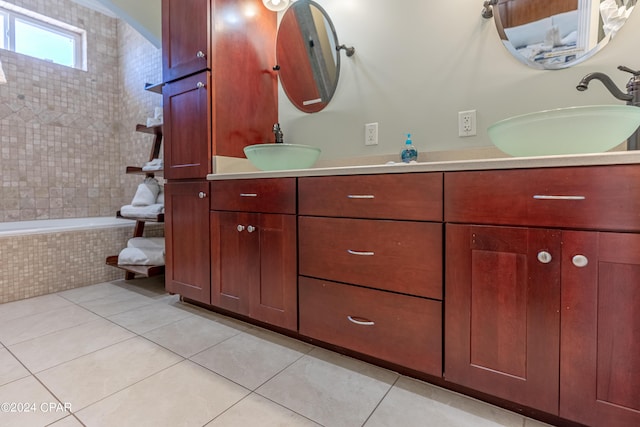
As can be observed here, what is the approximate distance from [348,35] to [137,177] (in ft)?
10.4

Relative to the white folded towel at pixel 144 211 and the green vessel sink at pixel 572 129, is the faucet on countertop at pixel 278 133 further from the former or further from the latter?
the green vessel sink at pixel 572 129

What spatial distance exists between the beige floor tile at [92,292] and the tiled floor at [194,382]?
0.39 meters

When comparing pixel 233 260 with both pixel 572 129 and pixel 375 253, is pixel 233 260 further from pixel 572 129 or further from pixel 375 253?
pixel 572 129

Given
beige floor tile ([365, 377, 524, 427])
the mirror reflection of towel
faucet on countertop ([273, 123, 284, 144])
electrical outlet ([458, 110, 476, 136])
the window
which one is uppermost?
the window

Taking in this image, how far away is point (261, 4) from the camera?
1920 mm

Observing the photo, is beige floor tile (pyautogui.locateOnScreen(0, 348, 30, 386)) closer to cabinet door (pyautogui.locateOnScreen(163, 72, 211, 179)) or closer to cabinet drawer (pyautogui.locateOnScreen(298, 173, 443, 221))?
cabinet door (pyautogui.locateOnScreen(163, 72, 211, 179))

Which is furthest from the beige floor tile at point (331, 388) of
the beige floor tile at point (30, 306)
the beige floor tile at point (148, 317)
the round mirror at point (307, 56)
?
the beige floor tile at point (30, 306)

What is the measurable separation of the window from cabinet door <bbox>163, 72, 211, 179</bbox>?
2587mm

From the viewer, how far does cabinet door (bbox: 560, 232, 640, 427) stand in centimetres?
76

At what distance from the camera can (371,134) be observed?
1672 mm

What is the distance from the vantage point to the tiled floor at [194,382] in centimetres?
96

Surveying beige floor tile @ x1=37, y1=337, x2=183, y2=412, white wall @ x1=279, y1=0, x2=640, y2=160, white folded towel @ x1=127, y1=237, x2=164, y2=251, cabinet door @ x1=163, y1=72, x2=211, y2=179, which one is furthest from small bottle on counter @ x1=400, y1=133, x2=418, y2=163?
white folded towel @ x1=127, y1=237, x2=164, y2=251

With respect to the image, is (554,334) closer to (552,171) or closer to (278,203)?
(552,171)

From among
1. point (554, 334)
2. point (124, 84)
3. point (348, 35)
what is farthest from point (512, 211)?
point (124, 84)
